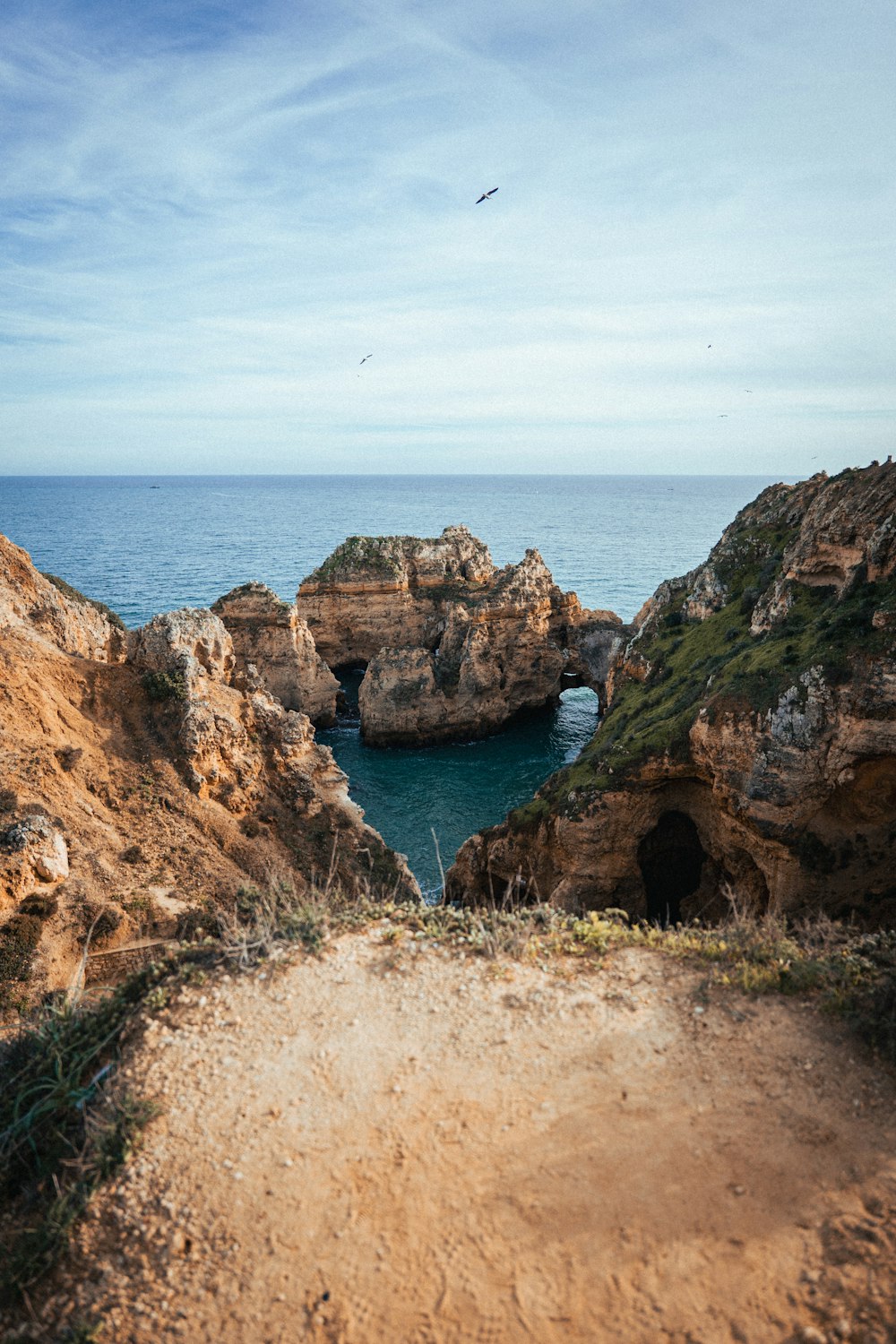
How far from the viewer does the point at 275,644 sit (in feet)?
163

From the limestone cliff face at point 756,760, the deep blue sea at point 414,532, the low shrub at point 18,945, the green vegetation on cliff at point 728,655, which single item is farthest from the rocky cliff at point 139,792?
the deep blue sea at point 414,532

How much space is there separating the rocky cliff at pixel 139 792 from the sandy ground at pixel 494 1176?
591 cm

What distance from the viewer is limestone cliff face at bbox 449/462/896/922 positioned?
21.9 meters

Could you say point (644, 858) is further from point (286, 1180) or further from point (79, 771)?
point (286, 1180)

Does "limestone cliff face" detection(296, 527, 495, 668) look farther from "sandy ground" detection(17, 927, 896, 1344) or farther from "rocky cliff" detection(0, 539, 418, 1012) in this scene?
"sandy ground" detection(17, 927, 896, 1344)

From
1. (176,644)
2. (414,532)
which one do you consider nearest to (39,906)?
(176,644)

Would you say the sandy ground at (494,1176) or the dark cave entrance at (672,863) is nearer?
the sandy ground at (494,1176)

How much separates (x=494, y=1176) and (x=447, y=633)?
45.7m

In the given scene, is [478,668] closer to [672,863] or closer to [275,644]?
[275,644]

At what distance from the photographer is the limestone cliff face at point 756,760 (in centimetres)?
2186

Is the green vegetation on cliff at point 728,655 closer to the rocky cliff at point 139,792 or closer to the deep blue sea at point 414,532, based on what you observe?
the rocky cliff at point 139,792

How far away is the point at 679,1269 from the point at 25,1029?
9.38 m

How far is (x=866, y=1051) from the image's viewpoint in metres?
9.75

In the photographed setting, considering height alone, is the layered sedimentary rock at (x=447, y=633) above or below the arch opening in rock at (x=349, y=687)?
above
